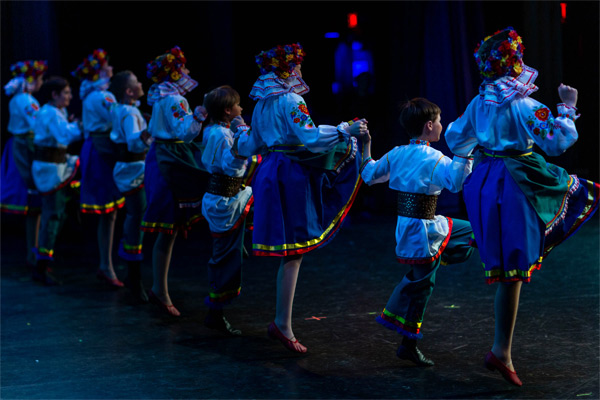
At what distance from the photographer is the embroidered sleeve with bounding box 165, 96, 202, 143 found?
14.4 feet

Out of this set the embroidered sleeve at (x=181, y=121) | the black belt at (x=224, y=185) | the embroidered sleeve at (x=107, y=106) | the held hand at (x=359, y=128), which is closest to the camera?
the held hand at (x=359, y=128)

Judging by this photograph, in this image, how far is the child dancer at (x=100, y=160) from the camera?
5.34 metres

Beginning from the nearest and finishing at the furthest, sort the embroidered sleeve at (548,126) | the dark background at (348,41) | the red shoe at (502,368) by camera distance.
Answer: the embroidered sleeve at (548,126)
the red shoe at (502,368)
the dark background at (348,41)

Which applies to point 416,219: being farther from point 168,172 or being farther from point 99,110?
point 99,110

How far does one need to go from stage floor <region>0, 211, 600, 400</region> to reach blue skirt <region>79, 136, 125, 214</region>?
1.81ft

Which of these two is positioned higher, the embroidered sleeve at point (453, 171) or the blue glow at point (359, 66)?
the blue glow at point (359, 66)

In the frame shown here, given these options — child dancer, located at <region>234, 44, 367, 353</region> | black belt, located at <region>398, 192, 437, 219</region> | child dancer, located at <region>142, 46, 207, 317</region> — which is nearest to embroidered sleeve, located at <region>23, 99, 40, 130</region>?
child dancer, located at <region>142, 46, 207, 317</region>

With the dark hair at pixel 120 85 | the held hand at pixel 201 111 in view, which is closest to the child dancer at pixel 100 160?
the dark hair at pixel 120 85

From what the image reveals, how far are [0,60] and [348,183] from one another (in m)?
4.82

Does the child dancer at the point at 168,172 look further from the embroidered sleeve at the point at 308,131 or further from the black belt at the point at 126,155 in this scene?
the embroidered sleeve at the point at 308,131

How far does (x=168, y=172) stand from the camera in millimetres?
4508

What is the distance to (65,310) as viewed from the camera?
479 centimetres

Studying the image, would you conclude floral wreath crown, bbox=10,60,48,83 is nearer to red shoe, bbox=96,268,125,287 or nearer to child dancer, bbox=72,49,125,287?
child dancer, bbox=72,49,125,287

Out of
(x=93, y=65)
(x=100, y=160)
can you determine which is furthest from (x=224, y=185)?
(x=93, y=65)
